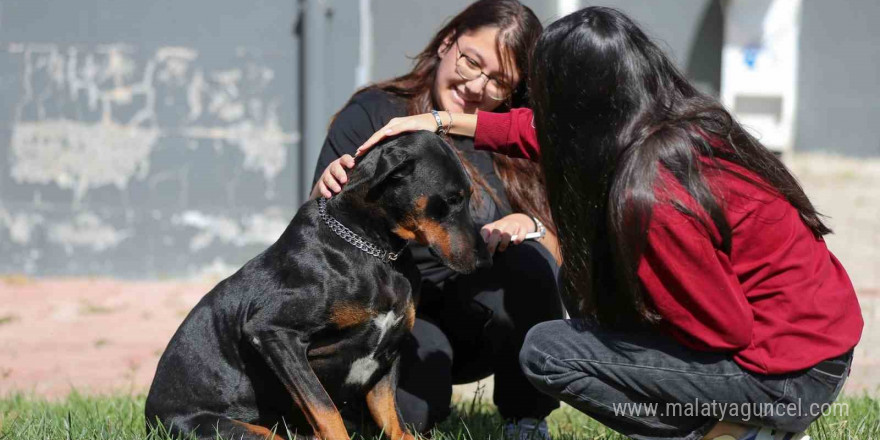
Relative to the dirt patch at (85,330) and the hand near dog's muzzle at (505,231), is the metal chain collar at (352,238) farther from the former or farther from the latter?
the dirt patch at (85,330)

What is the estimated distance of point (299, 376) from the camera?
2.88m

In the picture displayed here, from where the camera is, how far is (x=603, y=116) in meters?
2.52

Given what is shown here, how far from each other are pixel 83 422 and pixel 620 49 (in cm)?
227

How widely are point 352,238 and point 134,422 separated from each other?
114cm

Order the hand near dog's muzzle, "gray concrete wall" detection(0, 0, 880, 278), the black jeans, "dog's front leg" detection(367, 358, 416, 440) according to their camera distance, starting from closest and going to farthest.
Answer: the black jeans → "dog's front leg" detection(367, 358, 416, 440) → the hand near dog's muzzle → "gray concrete wall" detection(0, 0, 880, 278)

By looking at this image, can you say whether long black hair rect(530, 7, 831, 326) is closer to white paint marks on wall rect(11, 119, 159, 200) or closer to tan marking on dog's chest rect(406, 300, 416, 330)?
tan marking on dog's chest rect(406, 300, 416, 330)

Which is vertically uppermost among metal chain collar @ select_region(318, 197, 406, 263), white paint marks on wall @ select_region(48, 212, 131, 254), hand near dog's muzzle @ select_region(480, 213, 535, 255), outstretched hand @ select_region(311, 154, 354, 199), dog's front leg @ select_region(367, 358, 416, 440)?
outstretched hand @ select_region(311, 154, 354, 199)

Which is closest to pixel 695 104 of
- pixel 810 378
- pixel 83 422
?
pixel 810 378

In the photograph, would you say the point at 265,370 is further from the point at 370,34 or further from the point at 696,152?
the point at 370,34

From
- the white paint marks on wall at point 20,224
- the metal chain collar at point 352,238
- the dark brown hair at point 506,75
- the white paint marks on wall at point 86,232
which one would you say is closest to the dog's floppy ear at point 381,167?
the metal chain collar at point 352,238

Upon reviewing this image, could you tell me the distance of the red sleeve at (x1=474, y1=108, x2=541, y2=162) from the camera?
3082 mm

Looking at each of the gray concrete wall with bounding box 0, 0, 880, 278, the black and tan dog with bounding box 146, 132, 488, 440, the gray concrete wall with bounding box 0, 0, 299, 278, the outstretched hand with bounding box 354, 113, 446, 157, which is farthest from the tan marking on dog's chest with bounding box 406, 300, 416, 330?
the gray concrete wall with bounding box 0, 0, 299, 278

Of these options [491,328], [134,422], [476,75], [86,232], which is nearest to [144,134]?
[86,232]

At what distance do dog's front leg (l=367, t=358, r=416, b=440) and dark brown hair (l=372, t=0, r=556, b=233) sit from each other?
868 mm
